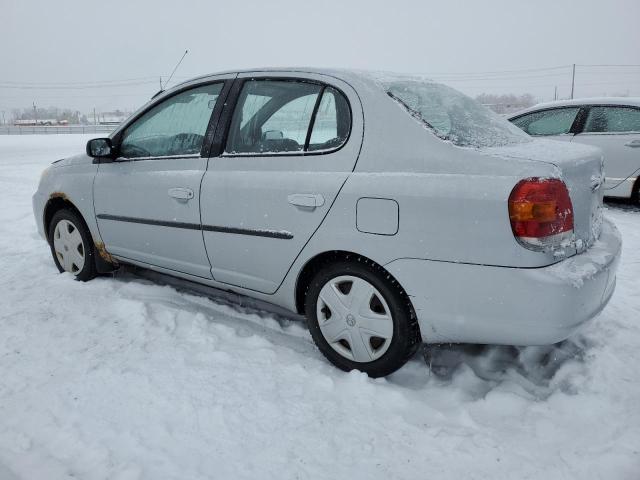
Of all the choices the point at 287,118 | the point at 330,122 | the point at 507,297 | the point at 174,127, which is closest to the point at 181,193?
the point at 174,127

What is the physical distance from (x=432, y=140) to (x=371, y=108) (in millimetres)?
368

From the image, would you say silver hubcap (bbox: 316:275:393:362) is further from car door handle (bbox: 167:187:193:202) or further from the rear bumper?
car door handle (bbox: 167:187:193:202)

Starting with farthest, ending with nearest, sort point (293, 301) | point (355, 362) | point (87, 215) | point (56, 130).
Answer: point (56, 130)
point (87, 215)
point (293, 301)
point (355, 362)

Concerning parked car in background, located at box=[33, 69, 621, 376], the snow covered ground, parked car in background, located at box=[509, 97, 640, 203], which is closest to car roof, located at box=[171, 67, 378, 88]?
parked car in background, located at box=[33, 69, 621, 376]

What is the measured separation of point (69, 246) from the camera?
4.08 meters

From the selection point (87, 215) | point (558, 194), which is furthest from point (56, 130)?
point (558, 194)

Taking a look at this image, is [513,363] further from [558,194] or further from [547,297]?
[558,194]

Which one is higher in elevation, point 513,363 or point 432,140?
point 432,140

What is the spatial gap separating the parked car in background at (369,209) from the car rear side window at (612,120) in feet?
14.0

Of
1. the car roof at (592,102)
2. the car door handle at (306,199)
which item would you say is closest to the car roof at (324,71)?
the car door handle at (306,199)

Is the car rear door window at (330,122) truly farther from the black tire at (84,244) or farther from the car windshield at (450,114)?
the black tire at (84,244)

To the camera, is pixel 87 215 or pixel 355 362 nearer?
pixel 355 362

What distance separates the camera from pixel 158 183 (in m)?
3.24

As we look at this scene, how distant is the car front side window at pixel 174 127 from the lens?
314 centimetres
